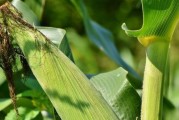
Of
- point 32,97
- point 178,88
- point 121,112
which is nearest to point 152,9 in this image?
point 121,112

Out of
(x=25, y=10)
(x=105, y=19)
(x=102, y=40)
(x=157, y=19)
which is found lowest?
(x=105, y=19)

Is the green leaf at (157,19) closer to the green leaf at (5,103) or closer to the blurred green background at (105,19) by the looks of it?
the green leaf at (5,103)

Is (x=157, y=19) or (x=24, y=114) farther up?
(x=157, y=19)

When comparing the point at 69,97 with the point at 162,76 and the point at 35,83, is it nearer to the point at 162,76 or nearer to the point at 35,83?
the point at 162,76

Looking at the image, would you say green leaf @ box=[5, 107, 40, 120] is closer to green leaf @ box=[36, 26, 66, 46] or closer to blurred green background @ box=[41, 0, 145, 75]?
green leaf @ box=[36, 26, 66, 46]

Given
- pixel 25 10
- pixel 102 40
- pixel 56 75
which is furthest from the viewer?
pixel 102 40

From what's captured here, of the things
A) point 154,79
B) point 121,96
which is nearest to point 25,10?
point 121,96

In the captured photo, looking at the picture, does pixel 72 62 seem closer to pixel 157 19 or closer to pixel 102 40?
pixel 157 19
